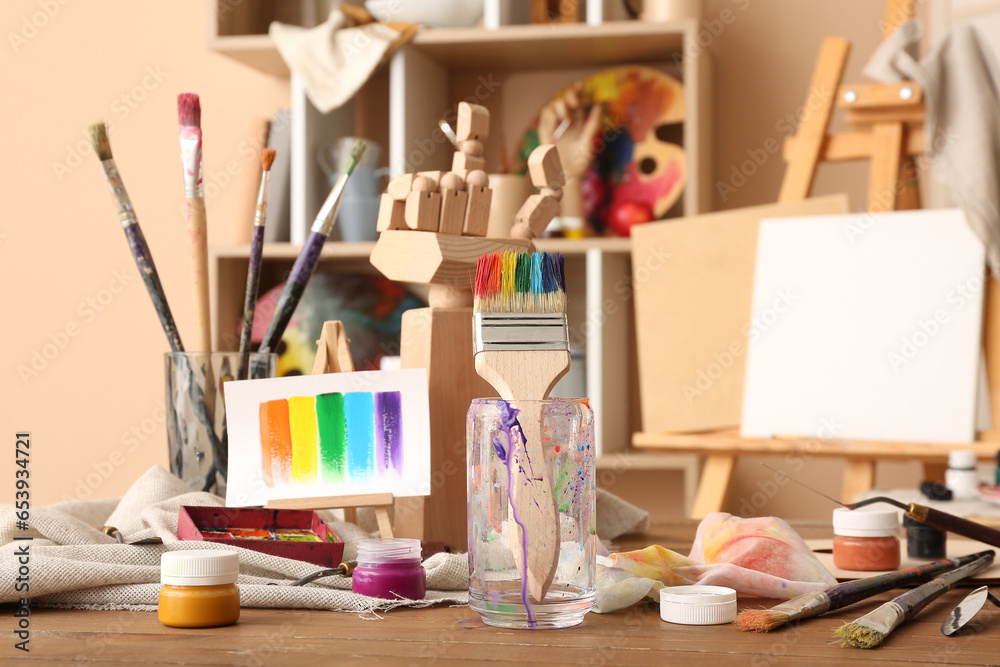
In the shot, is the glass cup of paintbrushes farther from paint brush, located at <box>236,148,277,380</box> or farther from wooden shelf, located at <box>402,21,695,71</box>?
wooden shelf, located at <box>402,21,695,71</box>

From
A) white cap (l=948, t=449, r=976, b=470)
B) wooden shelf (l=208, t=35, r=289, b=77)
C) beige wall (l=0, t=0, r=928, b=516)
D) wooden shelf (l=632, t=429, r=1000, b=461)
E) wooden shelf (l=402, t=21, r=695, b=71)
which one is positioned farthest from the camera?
beige wall (l=0, t=0, r=928, b=516)

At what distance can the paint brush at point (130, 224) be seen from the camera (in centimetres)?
101

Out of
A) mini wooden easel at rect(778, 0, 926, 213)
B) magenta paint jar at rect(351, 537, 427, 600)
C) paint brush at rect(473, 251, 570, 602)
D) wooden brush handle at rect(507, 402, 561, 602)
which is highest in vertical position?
mini wooden easel at rect(778, 0, 926, 213)

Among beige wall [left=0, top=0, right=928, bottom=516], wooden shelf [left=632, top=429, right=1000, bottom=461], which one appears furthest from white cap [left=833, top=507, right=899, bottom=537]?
beige wall [left=0, top=0, right=928, bottom=516]

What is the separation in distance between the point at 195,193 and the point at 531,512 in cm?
58

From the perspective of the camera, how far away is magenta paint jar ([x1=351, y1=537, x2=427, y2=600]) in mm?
737

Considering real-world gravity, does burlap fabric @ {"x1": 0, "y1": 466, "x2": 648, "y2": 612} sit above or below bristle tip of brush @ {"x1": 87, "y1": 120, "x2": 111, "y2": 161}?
below

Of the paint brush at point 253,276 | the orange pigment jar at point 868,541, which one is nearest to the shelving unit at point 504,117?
the paint brush at point 253,276

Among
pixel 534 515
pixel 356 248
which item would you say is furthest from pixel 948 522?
pixel 356 248

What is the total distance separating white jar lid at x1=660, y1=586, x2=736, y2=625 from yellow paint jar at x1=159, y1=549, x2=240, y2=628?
0.98 feet

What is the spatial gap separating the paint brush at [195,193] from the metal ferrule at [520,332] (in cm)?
47

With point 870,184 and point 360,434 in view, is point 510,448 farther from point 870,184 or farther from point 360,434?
point 870,184

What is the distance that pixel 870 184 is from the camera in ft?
6.10

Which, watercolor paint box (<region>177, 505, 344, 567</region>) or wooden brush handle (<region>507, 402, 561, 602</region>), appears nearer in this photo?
wooden brush handle (<region>507, 402, 561, 602</region>)
